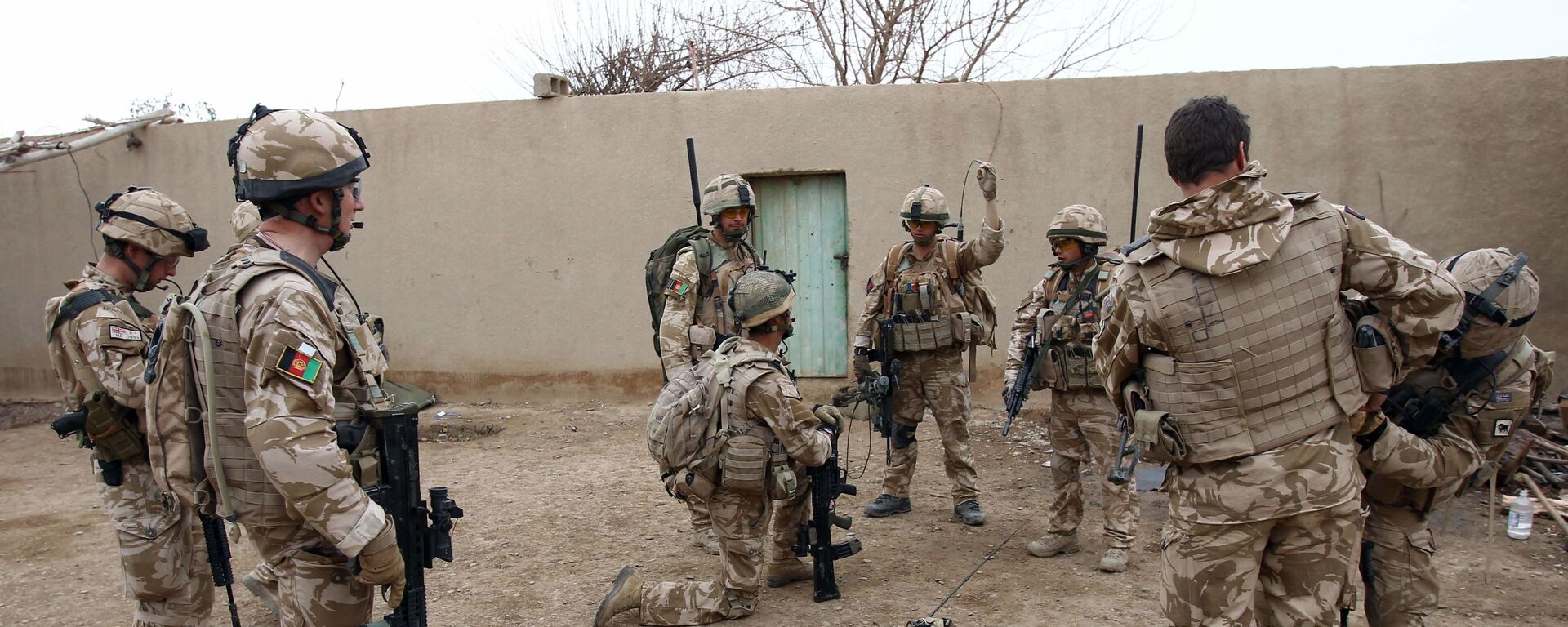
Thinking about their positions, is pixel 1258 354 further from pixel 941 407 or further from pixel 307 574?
pixel 941 407

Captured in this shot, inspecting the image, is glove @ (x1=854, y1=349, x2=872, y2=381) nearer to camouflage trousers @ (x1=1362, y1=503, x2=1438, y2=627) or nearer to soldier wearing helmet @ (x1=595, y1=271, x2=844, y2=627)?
soldier wearing helmet @ (x1=595, y1=271, x2=844, y2=627)

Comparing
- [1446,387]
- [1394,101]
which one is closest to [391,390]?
[1446,387]

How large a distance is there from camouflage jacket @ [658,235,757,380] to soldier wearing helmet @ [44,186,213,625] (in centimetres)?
223

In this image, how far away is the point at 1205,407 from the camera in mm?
2713

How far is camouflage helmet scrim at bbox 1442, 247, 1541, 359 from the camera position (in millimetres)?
3012

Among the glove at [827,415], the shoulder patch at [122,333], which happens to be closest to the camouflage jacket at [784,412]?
the glove at [827,415]

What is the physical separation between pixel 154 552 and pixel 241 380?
63.2 inches

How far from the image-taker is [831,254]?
8.68 metres

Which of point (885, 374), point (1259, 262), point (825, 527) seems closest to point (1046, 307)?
point (885, 374)

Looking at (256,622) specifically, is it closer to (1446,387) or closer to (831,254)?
(1446,387)

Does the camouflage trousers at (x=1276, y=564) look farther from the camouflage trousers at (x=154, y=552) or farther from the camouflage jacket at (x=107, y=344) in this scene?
the camouflage jacket at (x=107, y=344)

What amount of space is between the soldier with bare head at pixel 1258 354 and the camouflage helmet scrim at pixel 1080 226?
2092 millimetres

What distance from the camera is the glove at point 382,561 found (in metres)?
2.37

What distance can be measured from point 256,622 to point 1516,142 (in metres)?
9.08
